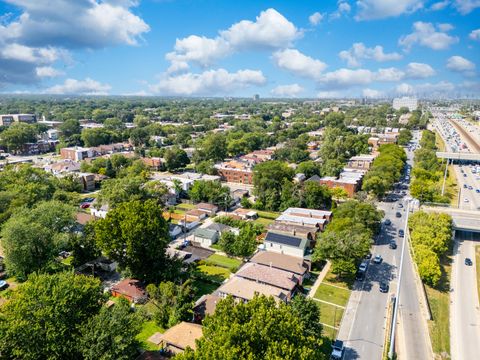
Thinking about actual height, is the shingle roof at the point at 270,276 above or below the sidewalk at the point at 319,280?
above

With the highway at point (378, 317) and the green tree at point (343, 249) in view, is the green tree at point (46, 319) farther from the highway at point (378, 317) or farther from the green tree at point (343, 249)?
the green tree at point (343, 249)

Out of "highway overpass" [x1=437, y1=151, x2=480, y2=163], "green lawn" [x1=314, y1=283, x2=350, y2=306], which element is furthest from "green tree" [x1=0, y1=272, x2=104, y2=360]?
"highway overpass" [x1=437, y1=151, x2=480, y2=163]

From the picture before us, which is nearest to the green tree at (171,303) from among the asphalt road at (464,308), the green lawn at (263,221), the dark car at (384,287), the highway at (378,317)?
the highway at (378,317)

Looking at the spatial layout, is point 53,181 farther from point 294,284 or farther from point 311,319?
point 311,319

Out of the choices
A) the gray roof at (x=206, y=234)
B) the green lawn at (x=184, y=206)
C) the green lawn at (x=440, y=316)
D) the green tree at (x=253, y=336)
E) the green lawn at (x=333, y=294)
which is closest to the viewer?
the green tree at (x=253, y=336)

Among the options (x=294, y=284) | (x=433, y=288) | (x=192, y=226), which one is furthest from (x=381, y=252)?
(x=192, y=226)

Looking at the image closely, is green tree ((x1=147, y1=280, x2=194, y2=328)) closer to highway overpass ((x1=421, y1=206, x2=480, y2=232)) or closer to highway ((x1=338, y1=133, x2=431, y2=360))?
highway ((x1=338, y1=133, x2=431, y2=360))
